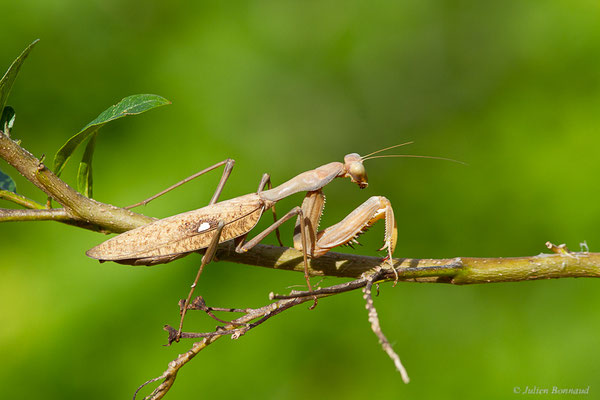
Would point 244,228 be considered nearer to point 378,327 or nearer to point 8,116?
point 8,116

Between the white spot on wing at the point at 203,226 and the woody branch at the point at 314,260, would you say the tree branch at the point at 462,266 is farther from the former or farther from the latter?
the white spot on wing at the point at 203,226

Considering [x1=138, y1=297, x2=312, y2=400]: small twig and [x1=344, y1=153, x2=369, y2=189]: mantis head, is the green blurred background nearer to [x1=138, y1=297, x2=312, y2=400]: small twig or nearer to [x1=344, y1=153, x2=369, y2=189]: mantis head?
[x1=344, y1=153, x2=369, y2=189]: mantis head

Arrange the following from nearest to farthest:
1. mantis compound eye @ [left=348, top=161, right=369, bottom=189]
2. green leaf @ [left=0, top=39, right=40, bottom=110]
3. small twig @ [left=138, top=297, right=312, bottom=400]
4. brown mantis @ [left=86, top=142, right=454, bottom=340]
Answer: small twig @ [left=138, top=297, right=312, bottom=400] < green leaf @ [left=0, top=39, right=40, bottom=110] < brown mantis @ [left=86, top=142, right=454, bottom=340] < mantis compound eye @ [left=348, top=161, right=369, bottom=189]

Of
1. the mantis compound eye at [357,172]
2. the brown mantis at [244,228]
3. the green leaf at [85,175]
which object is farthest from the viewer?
the mantis compound eye at [357,172]

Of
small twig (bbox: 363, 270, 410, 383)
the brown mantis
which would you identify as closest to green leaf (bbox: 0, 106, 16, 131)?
the brown mantis

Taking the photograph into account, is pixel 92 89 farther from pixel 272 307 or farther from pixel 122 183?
pixel 272 307
